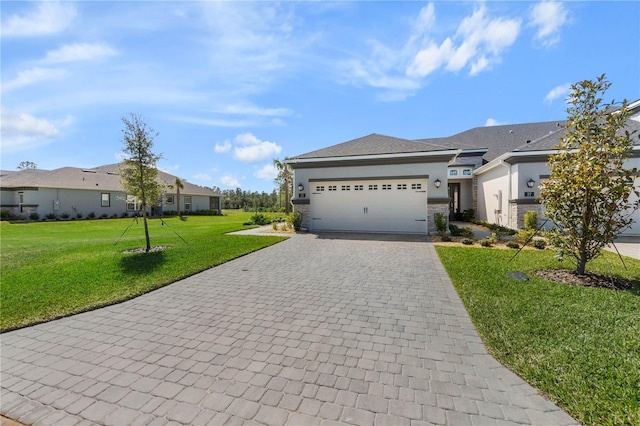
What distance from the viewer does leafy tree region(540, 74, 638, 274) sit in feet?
18.4

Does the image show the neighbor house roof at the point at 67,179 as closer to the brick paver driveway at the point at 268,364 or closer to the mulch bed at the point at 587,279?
the brick paver driveway at the point at 268,364

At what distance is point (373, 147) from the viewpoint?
558 inches

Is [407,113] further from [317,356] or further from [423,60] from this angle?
[317,356]

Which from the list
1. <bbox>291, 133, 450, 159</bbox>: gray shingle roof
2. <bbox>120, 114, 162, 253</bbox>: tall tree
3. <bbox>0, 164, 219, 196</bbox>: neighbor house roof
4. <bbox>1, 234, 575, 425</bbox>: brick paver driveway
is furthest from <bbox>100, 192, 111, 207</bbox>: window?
<bbox>1, 234, 575, 425</bbox>: brick paver driveway

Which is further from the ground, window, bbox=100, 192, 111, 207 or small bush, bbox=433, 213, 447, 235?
window, bbox=100, 192, 111, 207

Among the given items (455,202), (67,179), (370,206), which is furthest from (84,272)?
(67,179)

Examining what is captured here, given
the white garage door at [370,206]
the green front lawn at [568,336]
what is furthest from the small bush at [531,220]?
the green front lawn at [568,336]

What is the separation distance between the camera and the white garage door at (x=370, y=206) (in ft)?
43.3

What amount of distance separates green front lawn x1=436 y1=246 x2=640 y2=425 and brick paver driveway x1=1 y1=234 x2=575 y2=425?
25 centimetres

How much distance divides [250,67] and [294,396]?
1008 centimetres

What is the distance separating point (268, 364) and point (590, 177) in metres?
7.05

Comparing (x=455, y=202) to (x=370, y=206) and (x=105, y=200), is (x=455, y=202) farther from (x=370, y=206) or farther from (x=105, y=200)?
(x=105, y=200)

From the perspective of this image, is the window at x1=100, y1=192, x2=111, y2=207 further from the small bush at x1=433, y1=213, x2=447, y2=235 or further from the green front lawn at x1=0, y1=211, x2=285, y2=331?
the small bush at x1=433, y1=213, x2=447, y2=235

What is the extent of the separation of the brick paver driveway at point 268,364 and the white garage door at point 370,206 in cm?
791
